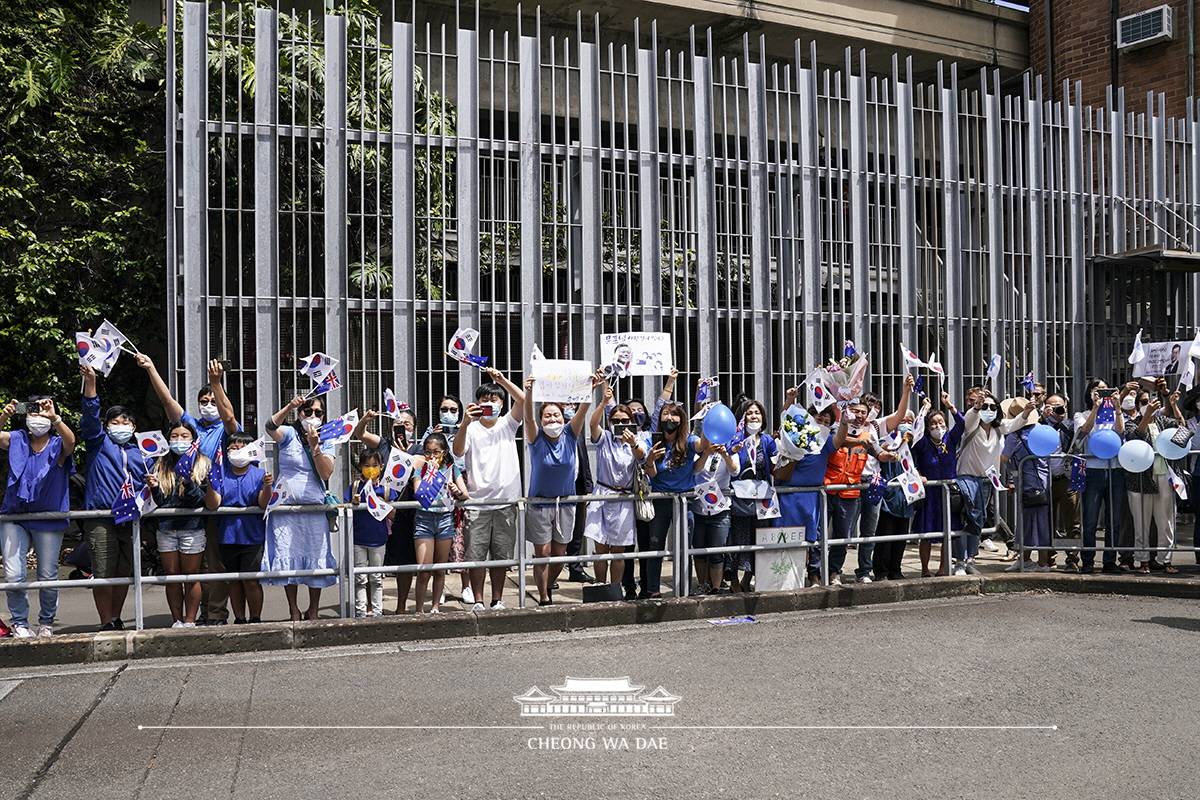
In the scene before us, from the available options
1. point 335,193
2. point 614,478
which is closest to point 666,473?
point 614,478

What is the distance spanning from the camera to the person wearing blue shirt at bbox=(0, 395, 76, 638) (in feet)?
28.1

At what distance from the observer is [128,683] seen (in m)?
7.64

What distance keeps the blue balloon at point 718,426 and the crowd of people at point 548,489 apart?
0.09m

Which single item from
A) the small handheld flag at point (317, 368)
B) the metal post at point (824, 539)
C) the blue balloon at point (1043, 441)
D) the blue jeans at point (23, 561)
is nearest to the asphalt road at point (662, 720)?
the blue jeans at point (23, 561)

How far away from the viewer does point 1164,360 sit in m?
13.0

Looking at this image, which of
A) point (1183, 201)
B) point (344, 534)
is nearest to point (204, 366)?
point (344, 534)

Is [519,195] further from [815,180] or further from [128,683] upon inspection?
[128,683]

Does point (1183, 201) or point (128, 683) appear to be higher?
point (1183, 201)

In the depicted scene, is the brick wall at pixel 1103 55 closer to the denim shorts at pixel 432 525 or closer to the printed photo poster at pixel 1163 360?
the printed photo poster at pixel 1163 360

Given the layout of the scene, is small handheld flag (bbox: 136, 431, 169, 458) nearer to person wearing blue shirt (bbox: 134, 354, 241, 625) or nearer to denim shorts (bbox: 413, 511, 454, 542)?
person wearing blue shirt (bbox: 134, 354, 241, 625)

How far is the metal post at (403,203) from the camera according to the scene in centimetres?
1225

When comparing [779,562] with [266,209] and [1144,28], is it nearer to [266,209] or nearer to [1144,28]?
[266,209]

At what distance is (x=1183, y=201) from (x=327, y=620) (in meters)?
13.8

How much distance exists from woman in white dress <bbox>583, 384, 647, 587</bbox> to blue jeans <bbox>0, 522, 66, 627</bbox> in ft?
13.4
